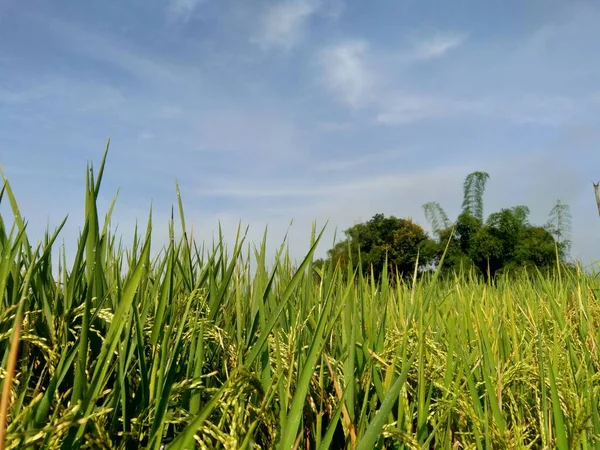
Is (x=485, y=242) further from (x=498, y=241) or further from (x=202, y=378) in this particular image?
(x=202, y=378)

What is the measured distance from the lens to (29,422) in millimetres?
616

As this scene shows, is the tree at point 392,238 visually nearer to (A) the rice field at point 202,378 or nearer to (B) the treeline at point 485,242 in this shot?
(B) the treeline at point 485,242

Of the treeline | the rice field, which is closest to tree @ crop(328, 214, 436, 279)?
the treeline

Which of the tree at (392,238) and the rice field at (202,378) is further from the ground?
the tree at (392,238)

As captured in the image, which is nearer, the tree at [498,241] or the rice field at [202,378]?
the rice field at [202,378]

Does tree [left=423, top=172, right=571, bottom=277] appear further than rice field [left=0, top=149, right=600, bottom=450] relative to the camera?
Yes

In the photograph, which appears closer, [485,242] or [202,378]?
[202,378]

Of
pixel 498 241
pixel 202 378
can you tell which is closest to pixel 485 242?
pixel 498 241

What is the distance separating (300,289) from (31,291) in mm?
730

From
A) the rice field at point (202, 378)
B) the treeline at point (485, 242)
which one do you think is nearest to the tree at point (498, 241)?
the treeline at point (485, 242)

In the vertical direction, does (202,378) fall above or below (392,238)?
below

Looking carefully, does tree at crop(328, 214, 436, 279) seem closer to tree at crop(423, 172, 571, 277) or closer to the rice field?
tree at crop(423, 172, 571, 277)

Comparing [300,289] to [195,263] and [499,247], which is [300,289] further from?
[499,247]

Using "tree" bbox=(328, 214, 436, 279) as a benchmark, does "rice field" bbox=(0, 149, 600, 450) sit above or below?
below
